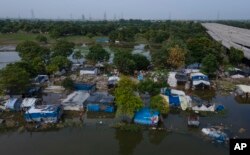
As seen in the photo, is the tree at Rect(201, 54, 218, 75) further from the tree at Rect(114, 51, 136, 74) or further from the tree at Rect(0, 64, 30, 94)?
the tree at Rect(0, 64, 30, 94)

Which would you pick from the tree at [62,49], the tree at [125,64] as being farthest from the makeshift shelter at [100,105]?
the tree at [62,49]

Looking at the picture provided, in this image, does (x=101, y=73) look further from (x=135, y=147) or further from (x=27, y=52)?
(x=135, y=147)

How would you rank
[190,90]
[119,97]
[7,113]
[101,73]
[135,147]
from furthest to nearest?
[101,73] → [190,90] → [7,113] → [119,97] → [135,147]

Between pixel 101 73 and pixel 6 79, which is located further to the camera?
pixel 101 73

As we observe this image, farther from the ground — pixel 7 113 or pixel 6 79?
pixel 6 79

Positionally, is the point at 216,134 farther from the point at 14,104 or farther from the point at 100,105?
the point at 14,104

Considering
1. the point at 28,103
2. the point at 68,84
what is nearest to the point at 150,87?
the point at 68,84

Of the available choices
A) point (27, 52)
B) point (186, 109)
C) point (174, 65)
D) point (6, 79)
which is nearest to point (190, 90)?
point (186, 109)
